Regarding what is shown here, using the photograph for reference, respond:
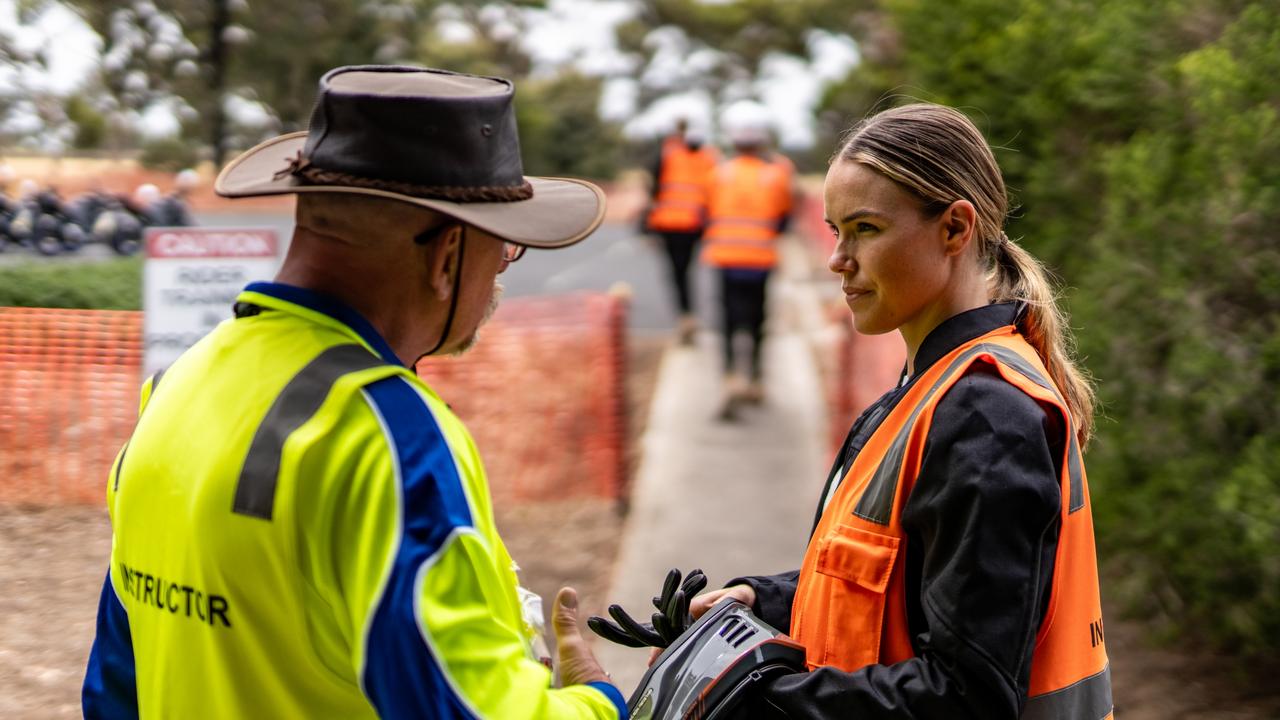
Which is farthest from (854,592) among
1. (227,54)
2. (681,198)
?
(227,54)

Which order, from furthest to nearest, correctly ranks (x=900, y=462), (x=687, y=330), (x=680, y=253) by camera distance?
(x=687, y=330) < (x=680, y=253) < (x=900, y=462)

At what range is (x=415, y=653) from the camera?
5.09ft

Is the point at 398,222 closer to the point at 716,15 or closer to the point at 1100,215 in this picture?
the point at 1100,215

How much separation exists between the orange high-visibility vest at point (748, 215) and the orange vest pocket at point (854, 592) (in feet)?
24.0

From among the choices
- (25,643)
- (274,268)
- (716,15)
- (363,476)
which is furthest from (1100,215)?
(716,15)

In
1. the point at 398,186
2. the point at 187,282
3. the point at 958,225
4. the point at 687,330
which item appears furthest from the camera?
the point at 687,330

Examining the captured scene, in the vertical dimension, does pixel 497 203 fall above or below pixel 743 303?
above

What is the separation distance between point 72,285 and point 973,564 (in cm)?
447

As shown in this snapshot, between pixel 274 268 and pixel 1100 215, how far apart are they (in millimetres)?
4083

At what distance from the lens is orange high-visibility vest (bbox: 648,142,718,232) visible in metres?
11.2

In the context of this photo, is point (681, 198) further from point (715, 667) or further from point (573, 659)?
point (573, 659)

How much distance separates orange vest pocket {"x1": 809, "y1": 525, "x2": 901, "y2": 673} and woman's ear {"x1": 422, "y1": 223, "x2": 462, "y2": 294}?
754 mm

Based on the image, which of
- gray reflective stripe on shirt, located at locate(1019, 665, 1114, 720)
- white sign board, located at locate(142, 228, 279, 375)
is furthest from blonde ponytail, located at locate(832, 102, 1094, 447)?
white sign board, located at locate(142, 228, 279, 375)

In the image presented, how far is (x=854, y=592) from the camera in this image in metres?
2.05
